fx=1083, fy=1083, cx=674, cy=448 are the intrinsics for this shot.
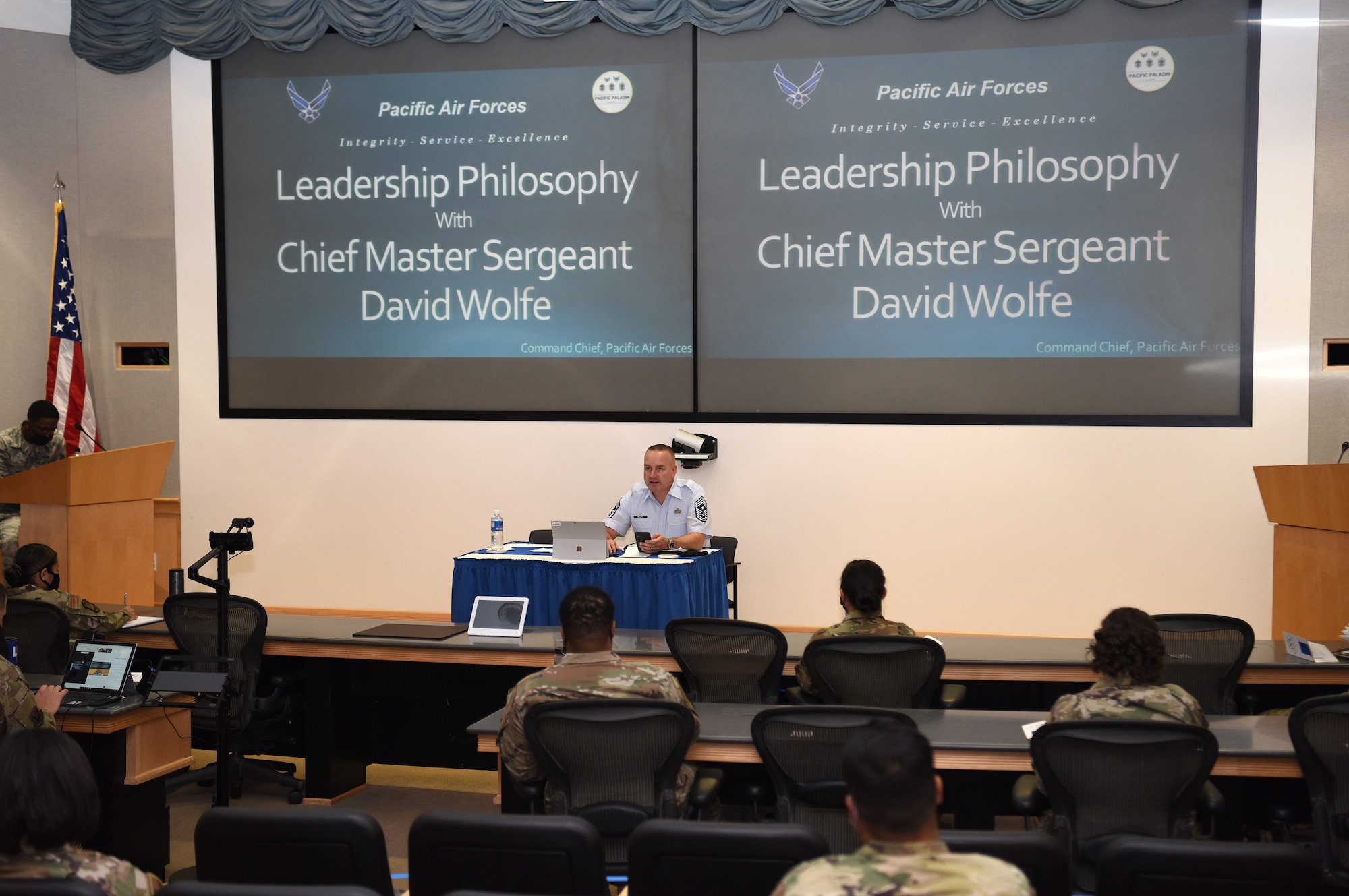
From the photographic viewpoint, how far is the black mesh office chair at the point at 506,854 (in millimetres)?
2131

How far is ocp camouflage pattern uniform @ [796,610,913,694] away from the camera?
3922 millimetres

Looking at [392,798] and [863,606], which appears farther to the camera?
[392,798]

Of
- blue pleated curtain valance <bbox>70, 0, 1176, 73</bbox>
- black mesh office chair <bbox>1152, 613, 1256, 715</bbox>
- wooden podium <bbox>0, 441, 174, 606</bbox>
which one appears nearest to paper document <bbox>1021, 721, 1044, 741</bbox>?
black mesh office chair <bbox>1152, 613, 1256, 715</bbox>

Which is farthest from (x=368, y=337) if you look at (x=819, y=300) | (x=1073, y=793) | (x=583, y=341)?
(x=1073, y=793)

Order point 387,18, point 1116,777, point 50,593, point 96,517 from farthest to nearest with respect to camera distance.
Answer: point 387,18
point 96,517
point 50,593
point 1116,777

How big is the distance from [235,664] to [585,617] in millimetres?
2100

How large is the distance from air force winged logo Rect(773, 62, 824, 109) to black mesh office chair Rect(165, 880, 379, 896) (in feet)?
20.7

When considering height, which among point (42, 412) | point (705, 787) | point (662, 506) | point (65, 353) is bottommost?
point (705, 787)

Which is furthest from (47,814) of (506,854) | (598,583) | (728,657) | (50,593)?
(598,583)

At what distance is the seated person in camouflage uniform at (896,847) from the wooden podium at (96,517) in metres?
6.10

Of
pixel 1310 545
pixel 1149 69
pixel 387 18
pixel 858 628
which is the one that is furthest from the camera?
pixel 387 18

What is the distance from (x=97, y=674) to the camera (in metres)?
3.78

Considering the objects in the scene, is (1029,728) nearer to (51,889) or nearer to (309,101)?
(51,889)

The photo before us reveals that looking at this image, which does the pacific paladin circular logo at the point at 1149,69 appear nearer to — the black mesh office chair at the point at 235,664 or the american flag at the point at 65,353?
the black mesh office chair at the point at 235,664
